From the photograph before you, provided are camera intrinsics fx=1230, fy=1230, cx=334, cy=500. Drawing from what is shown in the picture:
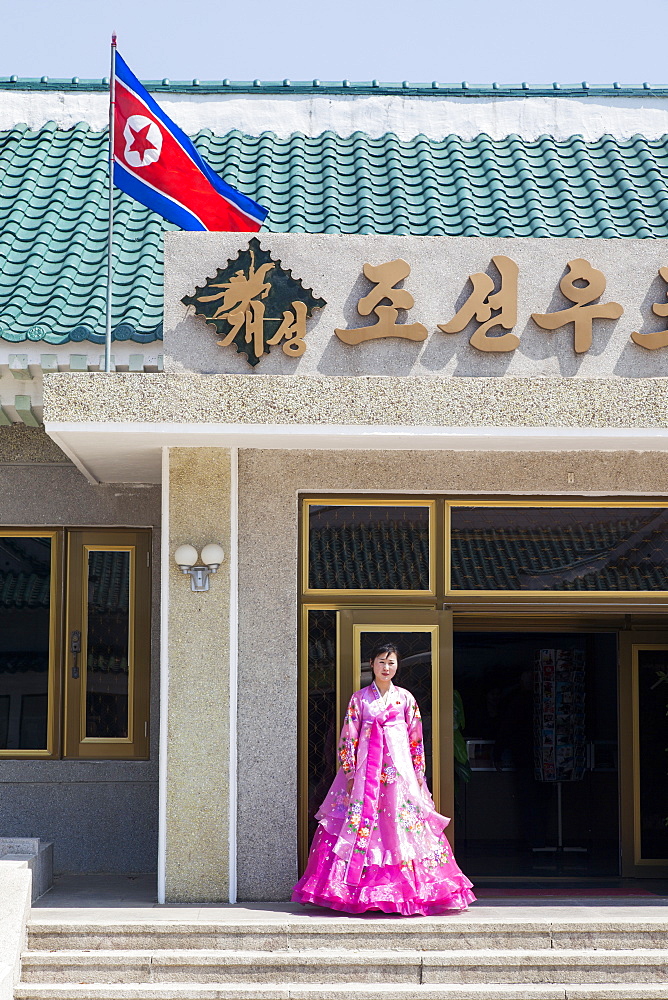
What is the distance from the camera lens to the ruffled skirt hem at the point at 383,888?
7262mm

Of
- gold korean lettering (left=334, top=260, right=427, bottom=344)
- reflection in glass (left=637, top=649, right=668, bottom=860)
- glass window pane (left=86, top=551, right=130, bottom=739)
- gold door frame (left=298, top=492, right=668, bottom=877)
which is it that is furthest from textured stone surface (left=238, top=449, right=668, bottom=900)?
reflection in glass (left=637, top=649, right=668, bottom=860)

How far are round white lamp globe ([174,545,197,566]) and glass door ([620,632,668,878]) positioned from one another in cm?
391

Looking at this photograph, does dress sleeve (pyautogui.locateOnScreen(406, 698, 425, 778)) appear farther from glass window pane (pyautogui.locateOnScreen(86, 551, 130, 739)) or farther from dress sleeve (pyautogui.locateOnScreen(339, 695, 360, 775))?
glass window pane (pyautogui.locateOnScreen(86, 551, 130, 739))

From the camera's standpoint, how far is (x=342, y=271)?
7.61 meters

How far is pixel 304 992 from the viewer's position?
265 inches

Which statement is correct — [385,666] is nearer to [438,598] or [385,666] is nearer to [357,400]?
[438,598]

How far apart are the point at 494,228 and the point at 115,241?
3.09 metres

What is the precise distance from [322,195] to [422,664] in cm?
447

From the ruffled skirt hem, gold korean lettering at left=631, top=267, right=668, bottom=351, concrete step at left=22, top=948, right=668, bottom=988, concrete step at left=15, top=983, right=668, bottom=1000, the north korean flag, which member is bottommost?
concrete step at left=15, top=983, right=668, bottom=1000

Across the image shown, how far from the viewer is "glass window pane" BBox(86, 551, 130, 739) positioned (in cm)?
945

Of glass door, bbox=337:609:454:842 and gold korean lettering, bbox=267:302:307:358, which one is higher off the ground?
gold korean lettering, bbox=267:302:307:358

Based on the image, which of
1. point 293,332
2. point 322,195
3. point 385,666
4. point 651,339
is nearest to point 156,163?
point 293,332

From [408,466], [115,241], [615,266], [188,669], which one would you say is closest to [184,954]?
[188,669]

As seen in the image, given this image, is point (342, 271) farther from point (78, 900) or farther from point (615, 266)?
point (78, 900)
